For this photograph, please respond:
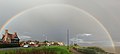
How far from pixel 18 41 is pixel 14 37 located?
4054 millimetres

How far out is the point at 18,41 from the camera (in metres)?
116

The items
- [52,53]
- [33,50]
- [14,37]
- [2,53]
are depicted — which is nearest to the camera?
[2,53]

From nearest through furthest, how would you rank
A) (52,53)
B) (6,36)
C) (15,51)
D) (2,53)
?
1. (2,53)
2. (15,51)
3. (52,53)
4. (6,36)

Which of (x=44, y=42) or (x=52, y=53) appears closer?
(x=52, y=53)

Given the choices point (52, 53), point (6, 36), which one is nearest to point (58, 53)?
point (52, 53)

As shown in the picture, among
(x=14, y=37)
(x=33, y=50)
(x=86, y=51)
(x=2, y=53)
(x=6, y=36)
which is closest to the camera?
(x=2, y=53)

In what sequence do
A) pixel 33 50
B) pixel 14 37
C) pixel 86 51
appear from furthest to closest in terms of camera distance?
pixel 14 37 < pixel 86 51 < pixel 33 50

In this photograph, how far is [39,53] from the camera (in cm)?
6650

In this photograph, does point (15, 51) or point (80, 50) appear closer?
point (15, 51)

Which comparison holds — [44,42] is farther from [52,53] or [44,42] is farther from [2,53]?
[2,53]

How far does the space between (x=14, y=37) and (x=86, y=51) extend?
137 feet

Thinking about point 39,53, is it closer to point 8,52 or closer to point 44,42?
point 8,52

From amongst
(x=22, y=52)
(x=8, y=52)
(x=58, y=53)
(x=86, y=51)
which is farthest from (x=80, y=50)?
(x=8, y=52)

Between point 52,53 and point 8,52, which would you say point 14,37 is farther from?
point 8,52
